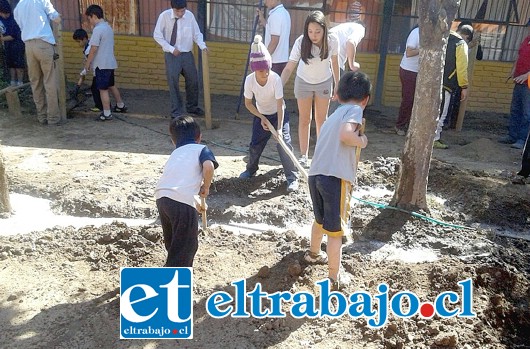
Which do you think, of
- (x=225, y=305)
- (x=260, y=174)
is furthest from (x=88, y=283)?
(x=260, y=174)

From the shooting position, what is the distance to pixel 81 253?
4.07 meters

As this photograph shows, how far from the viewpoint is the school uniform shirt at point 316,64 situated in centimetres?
544

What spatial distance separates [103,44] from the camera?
7652 mm

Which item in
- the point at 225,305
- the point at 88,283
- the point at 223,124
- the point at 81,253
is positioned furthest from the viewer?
the point at 223,124

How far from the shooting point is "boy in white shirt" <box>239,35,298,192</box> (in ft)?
15.4

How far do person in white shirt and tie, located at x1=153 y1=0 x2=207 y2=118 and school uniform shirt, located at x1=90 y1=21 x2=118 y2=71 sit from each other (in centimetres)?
77

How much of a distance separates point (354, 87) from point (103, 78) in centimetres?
540

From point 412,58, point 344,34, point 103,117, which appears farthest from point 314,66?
point 103,117

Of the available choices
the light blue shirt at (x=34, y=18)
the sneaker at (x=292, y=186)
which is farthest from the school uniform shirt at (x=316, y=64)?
the light blue shirt at (x=34, y=18)

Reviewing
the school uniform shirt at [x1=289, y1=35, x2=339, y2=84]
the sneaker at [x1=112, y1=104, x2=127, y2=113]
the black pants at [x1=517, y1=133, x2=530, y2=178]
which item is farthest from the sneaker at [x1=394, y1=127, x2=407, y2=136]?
the sneaker at [x1=112, y1=104, x2=127, y2=113]

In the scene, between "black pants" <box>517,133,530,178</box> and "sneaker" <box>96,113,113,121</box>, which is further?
"sneaker" <box>96,113,113,121</box>

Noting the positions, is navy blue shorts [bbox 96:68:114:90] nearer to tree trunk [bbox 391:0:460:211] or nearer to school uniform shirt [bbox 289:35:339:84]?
school uniform shirt [bbox 289:35:339:84]

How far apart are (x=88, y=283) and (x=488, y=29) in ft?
29.1

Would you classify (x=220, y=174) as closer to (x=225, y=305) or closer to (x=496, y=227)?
A: (x=225, y=305)
